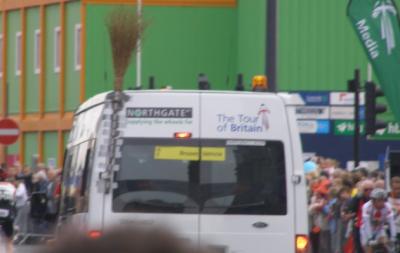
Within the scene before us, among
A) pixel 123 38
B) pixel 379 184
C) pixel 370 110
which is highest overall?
pixel 123 38

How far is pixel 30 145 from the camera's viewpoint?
59031 mm

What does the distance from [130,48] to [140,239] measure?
19984 mm

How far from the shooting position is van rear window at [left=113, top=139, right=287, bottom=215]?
42.4 ft

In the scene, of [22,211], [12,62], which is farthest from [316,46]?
[22,211]

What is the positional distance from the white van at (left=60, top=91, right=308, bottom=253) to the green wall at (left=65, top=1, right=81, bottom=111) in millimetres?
42828

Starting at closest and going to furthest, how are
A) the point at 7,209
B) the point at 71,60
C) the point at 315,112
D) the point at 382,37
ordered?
the point at 382,37, the point at 7,209, the point at 315,112, the point at 71,60

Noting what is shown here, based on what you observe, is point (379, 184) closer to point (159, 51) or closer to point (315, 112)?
point (315, 112)

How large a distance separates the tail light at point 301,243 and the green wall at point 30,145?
46.1 m

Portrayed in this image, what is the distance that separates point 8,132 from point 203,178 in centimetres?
2163

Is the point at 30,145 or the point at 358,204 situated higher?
the point at 30,145

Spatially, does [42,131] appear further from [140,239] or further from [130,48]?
[140,239]

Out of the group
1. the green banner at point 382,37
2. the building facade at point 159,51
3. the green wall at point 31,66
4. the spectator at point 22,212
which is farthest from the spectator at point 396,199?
the green wall at point 31,66

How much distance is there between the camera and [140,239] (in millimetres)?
2707

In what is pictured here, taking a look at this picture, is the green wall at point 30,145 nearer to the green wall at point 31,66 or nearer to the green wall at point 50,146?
the green wall at point 50,146
